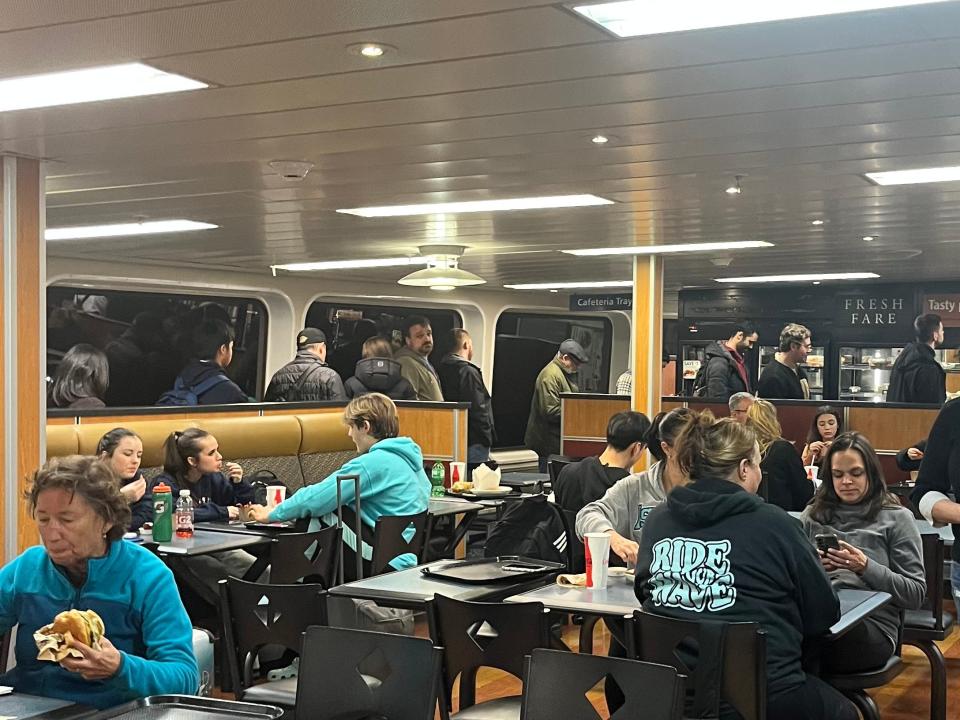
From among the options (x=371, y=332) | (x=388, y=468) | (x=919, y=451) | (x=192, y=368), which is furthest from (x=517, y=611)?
(x=371, y=332)

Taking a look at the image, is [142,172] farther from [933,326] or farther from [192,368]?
[933,326]

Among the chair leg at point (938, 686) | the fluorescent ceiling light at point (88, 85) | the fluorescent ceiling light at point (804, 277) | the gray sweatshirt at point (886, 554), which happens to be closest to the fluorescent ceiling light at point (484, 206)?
the gray sweatshirt at point (886, 554)

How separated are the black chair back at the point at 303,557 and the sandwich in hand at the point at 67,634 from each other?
7.10ft

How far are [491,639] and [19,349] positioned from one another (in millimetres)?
2667

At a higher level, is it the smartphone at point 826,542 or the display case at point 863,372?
the display case at point 863,372

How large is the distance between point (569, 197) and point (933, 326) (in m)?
3.67

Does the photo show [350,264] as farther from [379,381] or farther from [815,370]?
[815,370]

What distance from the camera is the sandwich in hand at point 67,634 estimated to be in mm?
2357

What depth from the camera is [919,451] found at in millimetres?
7535

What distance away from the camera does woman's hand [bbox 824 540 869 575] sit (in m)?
3.88

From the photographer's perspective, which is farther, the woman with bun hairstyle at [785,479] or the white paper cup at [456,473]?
the white paper cup at [456,473]

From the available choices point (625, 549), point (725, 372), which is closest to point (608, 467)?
point (625, 549)

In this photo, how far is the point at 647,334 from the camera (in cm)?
927

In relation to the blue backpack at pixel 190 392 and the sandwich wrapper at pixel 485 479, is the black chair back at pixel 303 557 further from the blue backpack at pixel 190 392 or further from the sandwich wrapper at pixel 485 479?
the blue backpack at pixel 190 392
